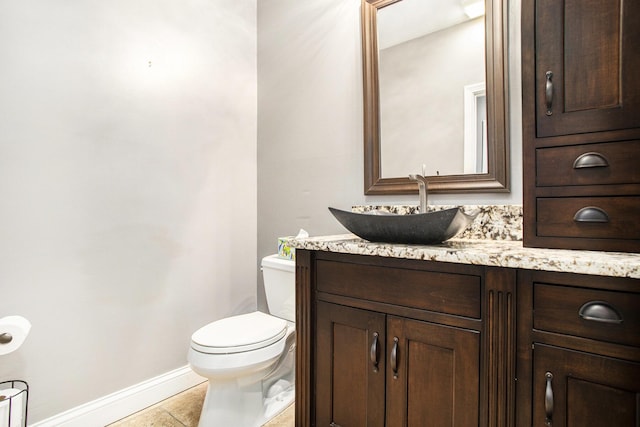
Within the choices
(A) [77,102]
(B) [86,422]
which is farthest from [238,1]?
(B) [86,422]

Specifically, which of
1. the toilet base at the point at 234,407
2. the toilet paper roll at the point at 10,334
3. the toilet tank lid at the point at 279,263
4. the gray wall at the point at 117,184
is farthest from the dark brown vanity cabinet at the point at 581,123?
the toilet paper roll at the point at 10,334

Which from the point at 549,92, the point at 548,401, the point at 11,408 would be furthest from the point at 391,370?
the point at 11,408

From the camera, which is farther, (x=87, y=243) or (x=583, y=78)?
(x=87, y=243)

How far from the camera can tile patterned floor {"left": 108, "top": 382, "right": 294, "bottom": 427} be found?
1.57m

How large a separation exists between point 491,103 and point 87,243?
1.84m

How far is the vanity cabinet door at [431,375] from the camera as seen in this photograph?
93cm

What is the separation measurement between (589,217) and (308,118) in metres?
1.44

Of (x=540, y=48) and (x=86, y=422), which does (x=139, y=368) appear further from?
(x=540, y=48)

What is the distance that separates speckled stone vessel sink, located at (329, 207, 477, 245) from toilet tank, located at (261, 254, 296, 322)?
2.09ft

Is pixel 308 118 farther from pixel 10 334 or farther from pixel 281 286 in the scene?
pixel 10 334

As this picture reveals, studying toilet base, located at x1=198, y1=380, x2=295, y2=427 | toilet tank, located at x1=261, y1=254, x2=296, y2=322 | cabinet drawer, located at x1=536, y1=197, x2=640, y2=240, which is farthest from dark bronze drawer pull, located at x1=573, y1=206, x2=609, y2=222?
toilet base, located at x1=198, y1=380, x2=295, y2=427

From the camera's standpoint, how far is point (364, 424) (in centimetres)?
113

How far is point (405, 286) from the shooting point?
1039mm

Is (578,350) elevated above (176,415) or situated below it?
above
